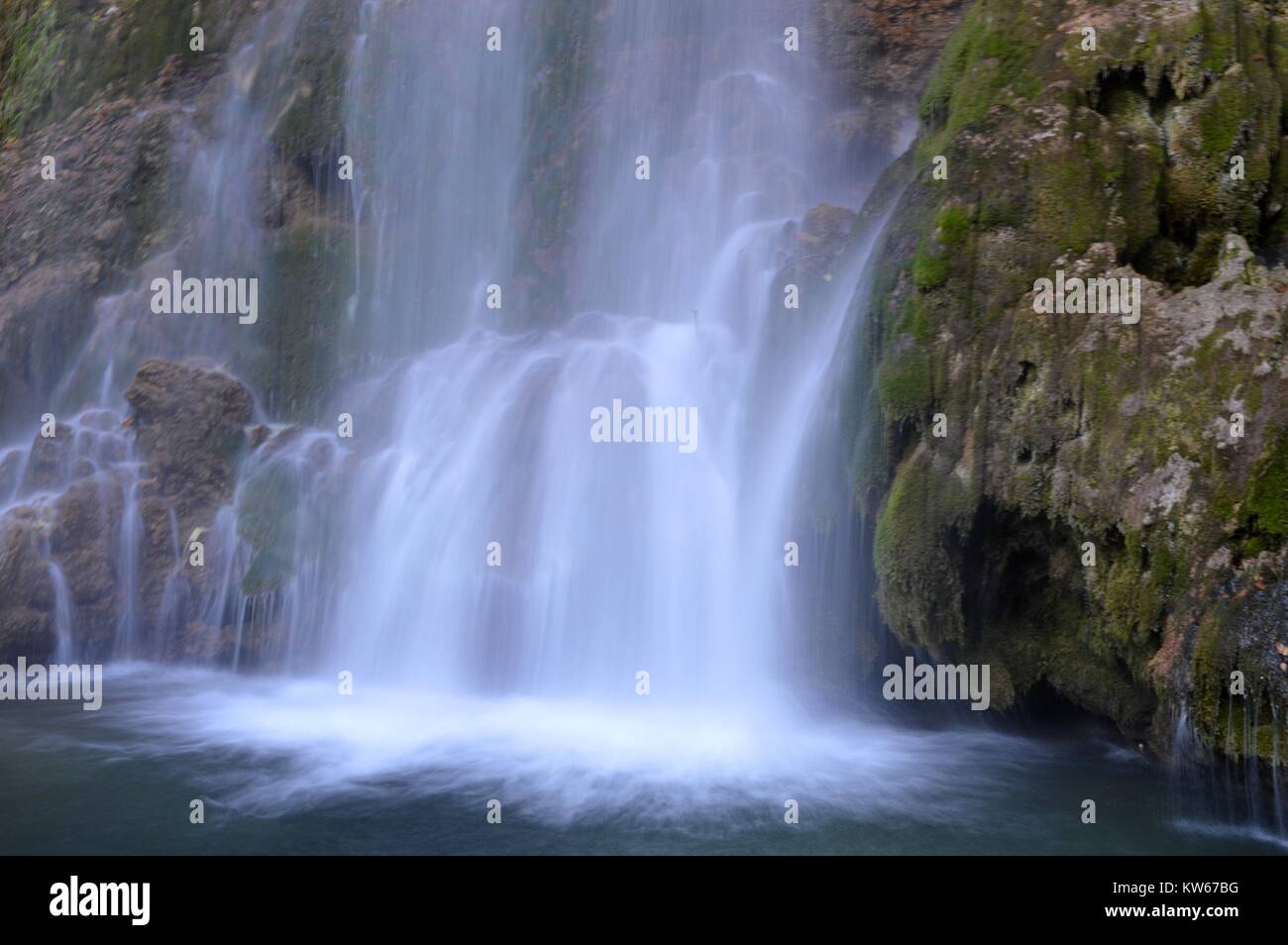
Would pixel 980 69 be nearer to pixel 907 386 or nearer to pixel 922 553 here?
pixel 907 386

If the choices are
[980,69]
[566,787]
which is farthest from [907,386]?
[566,787]

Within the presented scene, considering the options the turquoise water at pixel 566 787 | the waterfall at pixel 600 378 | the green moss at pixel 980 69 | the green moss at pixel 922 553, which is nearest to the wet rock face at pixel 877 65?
the waterfall at pixel 600 378

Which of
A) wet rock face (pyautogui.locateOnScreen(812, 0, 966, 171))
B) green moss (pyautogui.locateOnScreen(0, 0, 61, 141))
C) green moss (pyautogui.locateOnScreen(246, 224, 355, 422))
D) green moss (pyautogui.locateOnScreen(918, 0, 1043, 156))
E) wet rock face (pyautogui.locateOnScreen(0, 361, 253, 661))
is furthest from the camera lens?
green moss (pyautogui.locateOnScreen(0, 0, 61, 141))

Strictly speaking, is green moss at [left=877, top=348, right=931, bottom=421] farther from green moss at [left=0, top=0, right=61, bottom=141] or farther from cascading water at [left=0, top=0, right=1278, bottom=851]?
green moss at [left=0, top=0, right=61, bottom=141]

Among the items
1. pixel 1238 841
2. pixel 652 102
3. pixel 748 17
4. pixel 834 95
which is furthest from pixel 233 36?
pixel 1238 841

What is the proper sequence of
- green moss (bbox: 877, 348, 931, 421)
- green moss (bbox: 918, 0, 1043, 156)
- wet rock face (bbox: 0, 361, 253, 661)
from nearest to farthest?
green moss (bbox: 877, 348, 931, 421) → green moss (bbox: 918, 0, 1043, 156) → wet rock face (bbox: 0, 361, 253, 661)

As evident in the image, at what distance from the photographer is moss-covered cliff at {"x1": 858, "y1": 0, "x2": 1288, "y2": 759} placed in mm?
8625

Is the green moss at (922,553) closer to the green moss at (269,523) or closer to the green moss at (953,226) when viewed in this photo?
the green moss at (953,226)

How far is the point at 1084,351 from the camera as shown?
30.7 ft

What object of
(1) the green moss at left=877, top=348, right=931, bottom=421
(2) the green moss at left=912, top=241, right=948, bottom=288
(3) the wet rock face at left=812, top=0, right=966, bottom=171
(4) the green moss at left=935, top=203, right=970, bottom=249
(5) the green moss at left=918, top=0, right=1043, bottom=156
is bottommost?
(1) the green moss at left=877, top=348, right=931, bottom=421

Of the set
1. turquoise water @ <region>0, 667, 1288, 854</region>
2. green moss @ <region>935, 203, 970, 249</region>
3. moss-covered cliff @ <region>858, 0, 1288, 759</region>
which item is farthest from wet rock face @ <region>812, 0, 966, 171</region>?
turquoise water @ <region>0, 667, 1288, 854</region>

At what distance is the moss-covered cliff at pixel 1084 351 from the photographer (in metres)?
A: 8.62

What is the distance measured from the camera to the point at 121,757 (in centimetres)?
1116

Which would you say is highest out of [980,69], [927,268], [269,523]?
[980,69]
